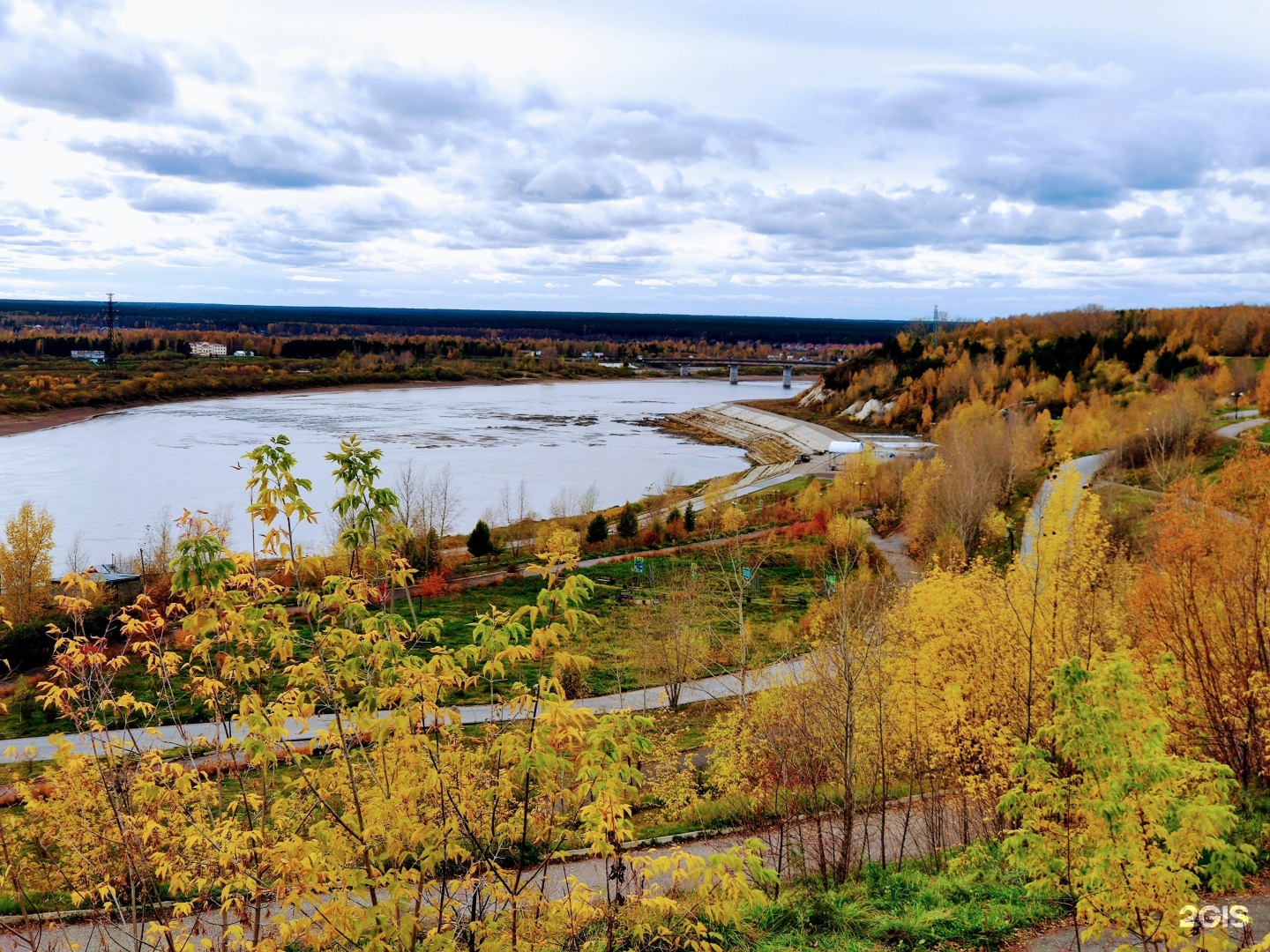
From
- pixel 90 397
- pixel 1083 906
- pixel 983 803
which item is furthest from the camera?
pixel 90 397

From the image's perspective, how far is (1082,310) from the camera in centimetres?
10369

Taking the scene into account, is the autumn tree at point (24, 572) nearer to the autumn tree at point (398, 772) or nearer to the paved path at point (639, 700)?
the paved path at point (639, 700)

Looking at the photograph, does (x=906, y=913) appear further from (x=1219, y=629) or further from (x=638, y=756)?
(x=1219, y=629)

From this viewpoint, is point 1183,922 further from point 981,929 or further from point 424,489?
point 424,489

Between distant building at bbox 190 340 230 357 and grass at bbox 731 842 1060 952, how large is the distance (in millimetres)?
158438

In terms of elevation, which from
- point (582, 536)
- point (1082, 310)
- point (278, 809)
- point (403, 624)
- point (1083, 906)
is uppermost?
point (1082, 310)

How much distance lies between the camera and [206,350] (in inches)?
6171

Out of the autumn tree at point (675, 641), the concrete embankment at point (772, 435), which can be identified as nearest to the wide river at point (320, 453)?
the concrete embankment at point (772, 435)

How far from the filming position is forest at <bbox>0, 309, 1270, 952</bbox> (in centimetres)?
567

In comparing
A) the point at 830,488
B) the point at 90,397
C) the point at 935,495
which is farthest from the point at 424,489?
the point at 90,397

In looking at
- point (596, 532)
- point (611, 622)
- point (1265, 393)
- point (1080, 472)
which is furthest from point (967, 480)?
point (1265, 393)

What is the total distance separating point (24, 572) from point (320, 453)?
3647 centimetres

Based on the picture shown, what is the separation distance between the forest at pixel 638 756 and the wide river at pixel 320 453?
17.0m

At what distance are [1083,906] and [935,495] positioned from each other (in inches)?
1243
